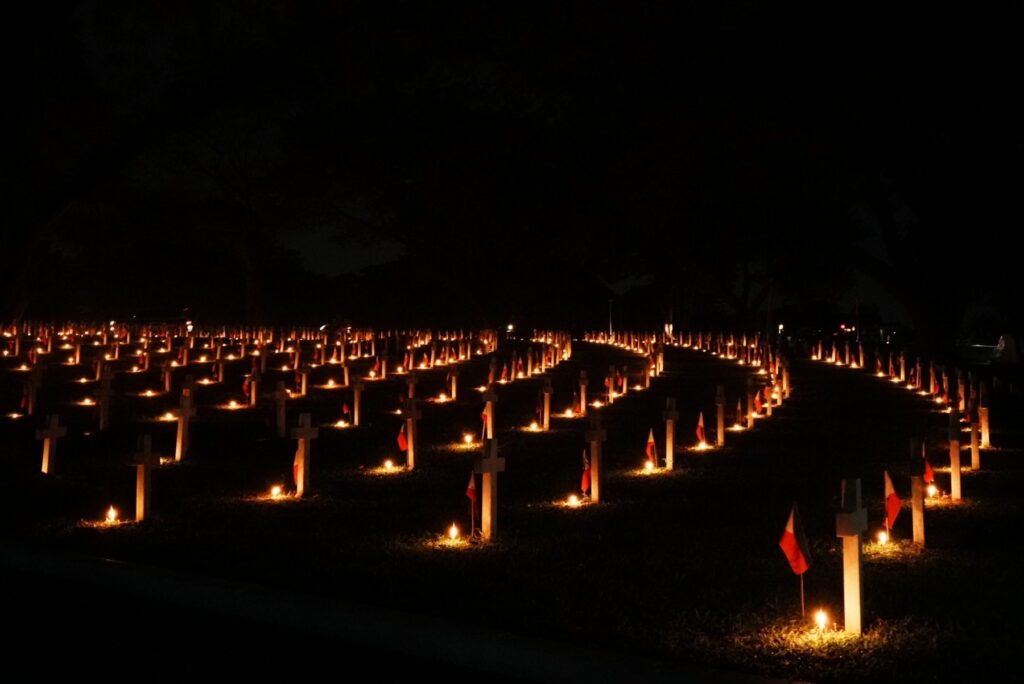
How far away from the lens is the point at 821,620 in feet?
20.9

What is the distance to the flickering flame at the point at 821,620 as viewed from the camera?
6.31 metres

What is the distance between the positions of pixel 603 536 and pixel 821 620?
2.83 m

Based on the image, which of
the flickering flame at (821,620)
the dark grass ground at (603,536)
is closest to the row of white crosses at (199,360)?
the dark grass ground at (603,536)

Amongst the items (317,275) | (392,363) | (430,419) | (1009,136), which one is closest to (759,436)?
(430,419)

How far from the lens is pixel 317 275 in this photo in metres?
68.9

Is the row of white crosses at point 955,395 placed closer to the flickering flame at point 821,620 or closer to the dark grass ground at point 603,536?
the dark grass ground at point 603,536

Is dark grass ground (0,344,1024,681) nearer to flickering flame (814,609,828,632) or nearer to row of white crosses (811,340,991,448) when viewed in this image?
flickering flame (814,609,828,632)

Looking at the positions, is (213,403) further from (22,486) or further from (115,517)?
(115,517)

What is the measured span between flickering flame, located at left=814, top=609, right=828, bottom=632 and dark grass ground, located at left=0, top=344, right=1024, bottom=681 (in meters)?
0.12

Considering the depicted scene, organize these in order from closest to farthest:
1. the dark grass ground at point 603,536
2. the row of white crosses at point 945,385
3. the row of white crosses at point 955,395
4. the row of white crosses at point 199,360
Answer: the dark grass ground at point 603,536 < the row of white crosses at point 955,395 < the row of white crosses at point 945,385 < the row of white crosses at point 199,360

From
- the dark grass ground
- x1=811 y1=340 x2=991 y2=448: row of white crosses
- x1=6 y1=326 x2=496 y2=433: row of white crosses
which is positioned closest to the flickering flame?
the dark grass ground

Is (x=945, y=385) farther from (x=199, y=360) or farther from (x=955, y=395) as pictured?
(x=199, y=360)

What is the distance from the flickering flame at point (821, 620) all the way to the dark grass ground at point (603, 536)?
12cm

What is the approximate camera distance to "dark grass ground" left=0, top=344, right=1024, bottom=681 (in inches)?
248
